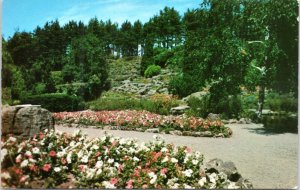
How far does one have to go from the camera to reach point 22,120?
645 centimetres

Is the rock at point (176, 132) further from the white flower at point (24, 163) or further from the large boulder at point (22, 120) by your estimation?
the white flower at point (24, 163)

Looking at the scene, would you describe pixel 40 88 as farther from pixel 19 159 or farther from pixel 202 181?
pixel 202 181

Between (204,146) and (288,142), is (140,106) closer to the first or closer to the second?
(204,146)

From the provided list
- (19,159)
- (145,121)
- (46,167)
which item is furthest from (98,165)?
(145,121)

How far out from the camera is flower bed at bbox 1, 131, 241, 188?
5273 millimetres

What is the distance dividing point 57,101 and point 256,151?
4.70 meters

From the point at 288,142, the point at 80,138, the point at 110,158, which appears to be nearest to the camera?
the point at 110,158

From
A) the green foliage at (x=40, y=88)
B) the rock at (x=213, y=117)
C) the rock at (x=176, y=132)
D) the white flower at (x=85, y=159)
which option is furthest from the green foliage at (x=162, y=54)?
the white flower at (x=85, y=159)

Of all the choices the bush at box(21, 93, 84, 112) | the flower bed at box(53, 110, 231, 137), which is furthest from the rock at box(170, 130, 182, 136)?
the bush at box(21, 93, 84, 112)

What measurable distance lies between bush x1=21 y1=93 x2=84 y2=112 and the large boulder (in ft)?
5.45

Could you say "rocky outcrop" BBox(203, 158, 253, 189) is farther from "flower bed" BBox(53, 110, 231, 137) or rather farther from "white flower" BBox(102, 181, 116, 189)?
"flower bed" BBox(53, 110, 231, 137)

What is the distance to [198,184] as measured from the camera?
5.39 m

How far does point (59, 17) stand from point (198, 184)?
4.00 m

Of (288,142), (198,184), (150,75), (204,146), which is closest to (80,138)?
(198,184)
